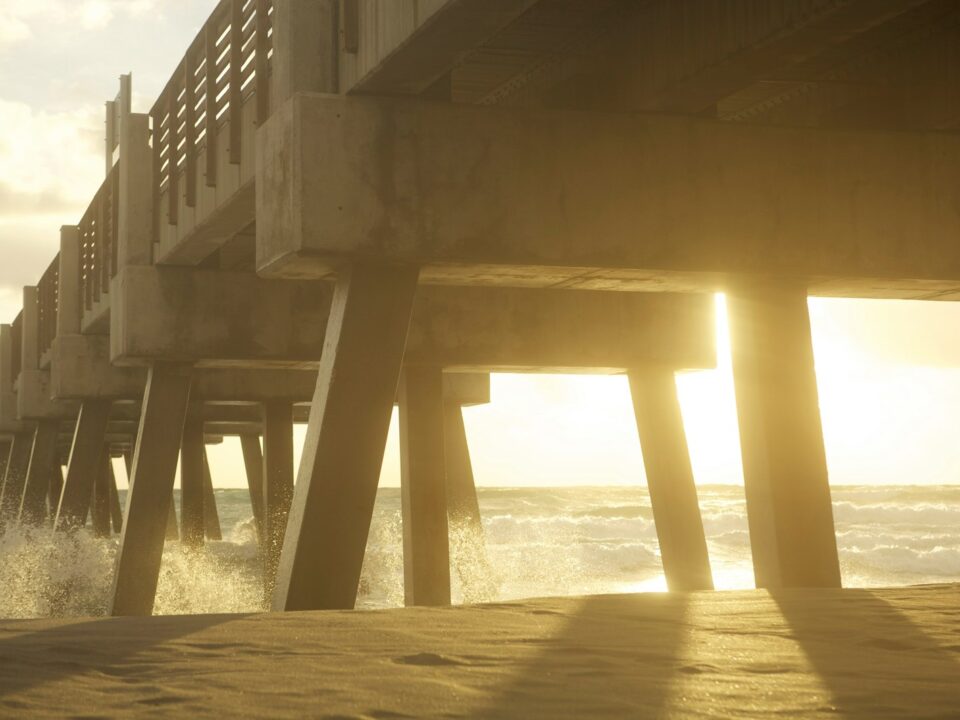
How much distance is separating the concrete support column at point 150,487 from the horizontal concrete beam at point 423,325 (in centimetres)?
57

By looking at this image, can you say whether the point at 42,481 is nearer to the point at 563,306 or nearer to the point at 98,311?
the point at 98,311

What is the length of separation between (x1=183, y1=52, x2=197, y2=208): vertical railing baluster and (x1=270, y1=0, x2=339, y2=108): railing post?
397 centimetres

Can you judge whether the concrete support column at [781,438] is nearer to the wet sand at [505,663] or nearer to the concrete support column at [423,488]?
the wet sand at [505,663]

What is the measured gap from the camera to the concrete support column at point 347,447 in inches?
369

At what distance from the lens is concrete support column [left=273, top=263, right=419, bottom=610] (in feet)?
30.7

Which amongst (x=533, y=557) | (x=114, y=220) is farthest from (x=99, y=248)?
(x=533, y=557)

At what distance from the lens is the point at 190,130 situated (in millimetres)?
14328

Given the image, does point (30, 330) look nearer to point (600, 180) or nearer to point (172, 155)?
point (172, 155)

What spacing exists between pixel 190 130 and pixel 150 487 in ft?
13.4

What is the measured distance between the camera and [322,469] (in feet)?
30.8

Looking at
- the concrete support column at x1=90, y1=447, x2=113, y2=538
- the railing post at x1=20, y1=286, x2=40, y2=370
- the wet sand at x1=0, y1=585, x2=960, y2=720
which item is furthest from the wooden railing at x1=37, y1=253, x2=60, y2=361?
the wet sand at x1=0, y1=585, x2=960, y2=720

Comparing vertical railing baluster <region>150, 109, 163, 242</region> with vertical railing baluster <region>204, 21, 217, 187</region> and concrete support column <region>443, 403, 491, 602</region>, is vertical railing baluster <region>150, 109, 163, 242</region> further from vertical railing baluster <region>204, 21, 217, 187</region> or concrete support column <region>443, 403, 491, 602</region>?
concrete support column <region>443, 403, 491, 602</region>

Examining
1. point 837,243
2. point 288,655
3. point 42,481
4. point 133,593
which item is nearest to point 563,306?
point 837,243

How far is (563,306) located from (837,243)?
16.1 feet
